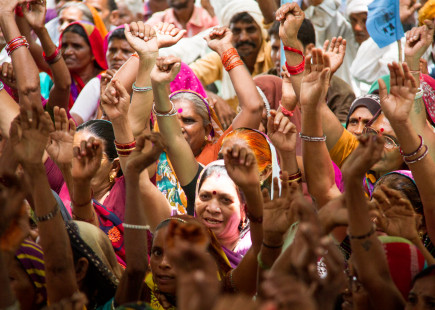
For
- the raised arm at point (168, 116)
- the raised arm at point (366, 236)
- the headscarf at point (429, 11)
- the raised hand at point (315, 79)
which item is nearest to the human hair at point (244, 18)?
the headscarf at point (429, 11)

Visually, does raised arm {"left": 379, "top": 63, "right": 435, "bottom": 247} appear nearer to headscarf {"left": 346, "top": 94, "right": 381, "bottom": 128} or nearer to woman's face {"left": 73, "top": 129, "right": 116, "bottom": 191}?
headscarf {"left": 346, "top": 94, "right": 381, "bottom": 128}

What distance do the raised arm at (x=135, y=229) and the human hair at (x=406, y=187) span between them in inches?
51.0

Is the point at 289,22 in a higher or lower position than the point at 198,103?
higher

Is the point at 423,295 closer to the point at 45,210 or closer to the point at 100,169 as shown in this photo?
the point at 45,210

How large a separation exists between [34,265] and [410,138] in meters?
1.62

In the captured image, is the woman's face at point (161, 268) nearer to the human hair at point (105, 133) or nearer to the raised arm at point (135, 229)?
the raised arm at point (135, 229)

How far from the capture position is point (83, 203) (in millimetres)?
3160

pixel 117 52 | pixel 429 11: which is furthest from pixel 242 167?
pixel 117 52

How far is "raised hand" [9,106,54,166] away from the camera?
101 inches

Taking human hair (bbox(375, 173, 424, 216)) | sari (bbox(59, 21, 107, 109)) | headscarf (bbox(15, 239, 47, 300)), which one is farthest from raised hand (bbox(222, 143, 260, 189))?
sari (bbox(59, 21, 107, 109))

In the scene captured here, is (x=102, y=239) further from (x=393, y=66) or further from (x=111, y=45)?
(x=111, y=45)

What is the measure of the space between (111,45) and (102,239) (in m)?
2.91

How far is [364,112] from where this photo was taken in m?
4.38

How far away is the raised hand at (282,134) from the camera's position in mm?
3154
